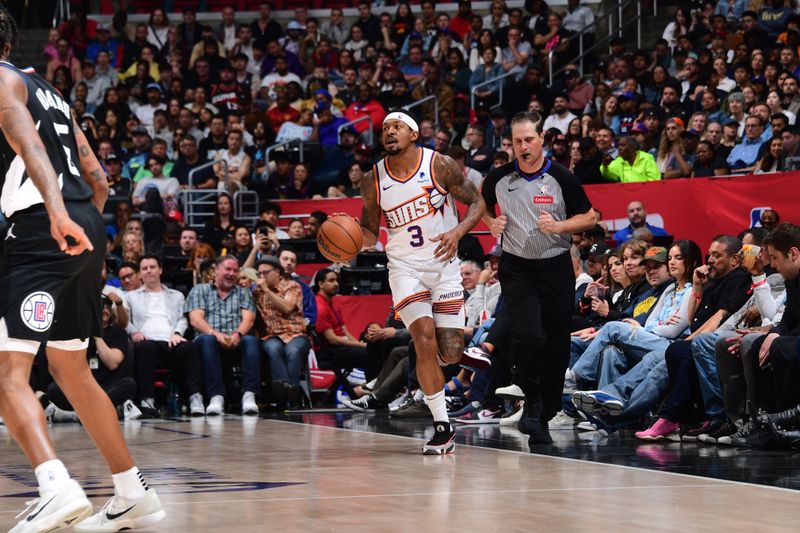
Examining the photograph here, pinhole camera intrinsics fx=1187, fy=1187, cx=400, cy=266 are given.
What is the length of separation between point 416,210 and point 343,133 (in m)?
9.46

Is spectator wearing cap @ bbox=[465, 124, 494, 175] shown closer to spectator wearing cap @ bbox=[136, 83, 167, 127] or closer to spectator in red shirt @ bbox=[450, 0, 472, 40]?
spectator in red shirt @ bbox=[450, 0, 472, 40]

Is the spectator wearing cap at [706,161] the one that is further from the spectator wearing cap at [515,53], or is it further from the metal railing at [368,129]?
the metal railing at [368,129]

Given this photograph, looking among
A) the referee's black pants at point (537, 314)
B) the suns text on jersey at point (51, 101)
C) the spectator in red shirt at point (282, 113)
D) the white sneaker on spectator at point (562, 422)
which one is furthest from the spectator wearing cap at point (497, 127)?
the suns text on jersey at point (51, 101)

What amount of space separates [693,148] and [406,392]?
4.72m

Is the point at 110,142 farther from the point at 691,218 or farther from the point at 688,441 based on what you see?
the point at 688,441

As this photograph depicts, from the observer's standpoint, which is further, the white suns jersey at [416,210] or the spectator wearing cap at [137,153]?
the spectator wearing cap at [137,153]

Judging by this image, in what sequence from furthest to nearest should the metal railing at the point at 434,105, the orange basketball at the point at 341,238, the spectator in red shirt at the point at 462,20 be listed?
1. the spectator in red shirt at the point at 462,20
2. the metal railing at the point at 434,105
3. the orange basketball at the point at 341,238

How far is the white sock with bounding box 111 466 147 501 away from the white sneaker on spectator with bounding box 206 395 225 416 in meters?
6.36

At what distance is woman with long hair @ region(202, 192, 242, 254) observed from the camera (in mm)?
14133

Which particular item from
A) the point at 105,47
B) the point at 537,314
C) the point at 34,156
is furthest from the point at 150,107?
the point at 34,156

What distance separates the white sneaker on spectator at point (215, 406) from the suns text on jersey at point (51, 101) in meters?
6.38

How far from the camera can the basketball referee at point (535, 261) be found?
749cm

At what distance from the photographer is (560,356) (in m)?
7.69

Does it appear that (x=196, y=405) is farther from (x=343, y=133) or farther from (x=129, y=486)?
Result: (x=343, y=133)
